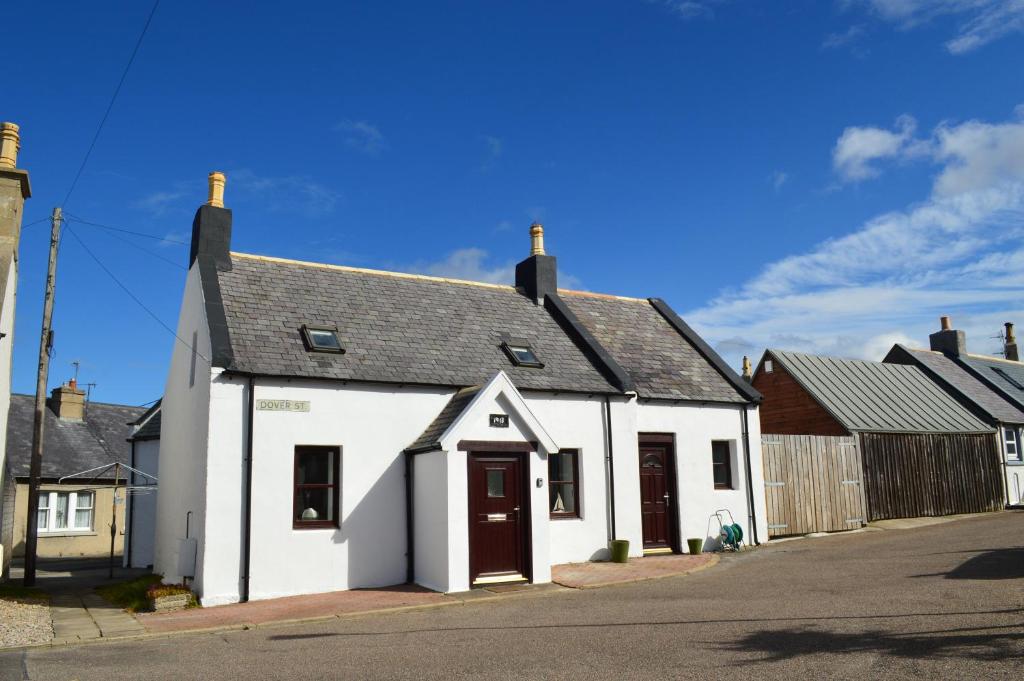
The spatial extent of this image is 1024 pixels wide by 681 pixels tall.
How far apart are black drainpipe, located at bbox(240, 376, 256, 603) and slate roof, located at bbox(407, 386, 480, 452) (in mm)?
3009

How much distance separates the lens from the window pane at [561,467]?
Answer: 56.1ft

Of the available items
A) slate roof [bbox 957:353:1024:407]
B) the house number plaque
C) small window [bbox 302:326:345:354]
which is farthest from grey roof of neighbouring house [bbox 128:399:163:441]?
slate roof [bbox 957:353:1024:407]

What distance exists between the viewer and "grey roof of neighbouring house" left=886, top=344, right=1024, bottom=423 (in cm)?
3033

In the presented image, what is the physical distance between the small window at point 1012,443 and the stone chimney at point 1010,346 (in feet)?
42.1

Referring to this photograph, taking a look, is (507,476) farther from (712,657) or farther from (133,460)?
(133,460)

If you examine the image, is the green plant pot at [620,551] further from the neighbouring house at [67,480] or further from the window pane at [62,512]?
the window pane at [62,512]

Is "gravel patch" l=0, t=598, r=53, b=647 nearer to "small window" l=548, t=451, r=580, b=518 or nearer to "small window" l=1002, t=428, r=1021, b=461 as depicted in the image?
"small window" l=548, t=451, r=580, b=518

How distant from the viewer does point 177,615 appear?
12516 millimetres

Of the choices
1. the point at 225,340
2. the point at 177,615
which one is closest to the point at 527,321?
the point at 225,340

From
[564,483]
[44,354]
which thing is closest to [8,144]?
[44,354]

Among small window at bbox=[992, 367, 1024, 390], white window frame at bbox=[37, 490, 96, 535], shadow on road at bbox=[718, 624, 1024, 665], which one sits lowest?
shadow on road at bbox=[718, 624, 1024, 665]

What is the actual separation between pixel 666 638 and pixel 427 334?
32.8 feet

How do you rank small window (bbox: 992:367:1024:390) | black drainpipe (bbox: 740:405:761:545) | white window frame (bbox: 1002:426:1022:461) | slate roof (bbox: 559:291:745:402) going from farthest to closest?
small window (bbox: 992:367:1024:390)
white window frame (bbox: 1002:426:1022:461)
black drainpipe (bbox: 740:405:761:545)
slate roof (bbox: 559:291:745:402)

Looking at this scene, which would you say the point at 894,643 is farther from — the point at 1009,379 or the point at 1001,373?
the point at 1001,373
